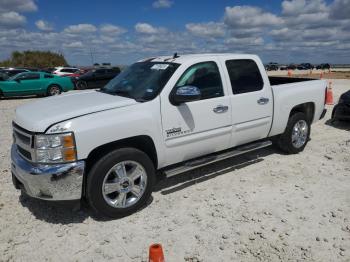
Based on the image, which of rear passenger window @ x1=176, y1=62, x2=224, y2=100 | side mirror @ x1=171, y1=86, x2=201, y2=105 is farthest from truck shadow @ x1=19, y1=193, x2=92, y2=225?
rear passenger window @ x1=176, y1=62, x2=224, y2=100

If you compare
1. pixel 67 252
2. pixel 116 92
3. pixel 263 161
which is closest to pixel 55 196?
pixel 67 252

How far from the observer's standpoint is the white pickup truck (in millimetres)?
3715

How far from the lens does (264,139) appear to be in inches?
241

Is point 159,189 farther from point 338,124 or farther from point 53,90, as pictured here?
point 53,90

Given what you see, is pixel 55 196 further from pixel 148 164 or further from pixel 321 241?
pixel 321 241

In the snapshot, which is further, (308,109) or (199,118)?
(308,109)

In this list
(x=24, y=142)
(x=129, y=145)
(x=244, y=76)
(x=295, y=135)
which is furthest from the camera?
(x=295, y=135)

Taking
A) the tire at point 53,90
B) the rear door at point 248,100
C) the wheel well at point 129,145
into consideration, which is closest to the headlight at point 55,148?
the wheel well at point 129,145

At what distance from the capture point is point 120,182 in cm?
408

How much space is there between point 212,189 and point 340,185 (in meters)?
1.94

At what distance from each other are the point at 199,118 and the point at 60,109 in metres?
1.81

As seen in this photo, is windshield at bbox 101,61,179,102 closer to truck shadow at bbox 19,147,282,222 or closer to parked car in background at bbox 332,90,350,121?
truck shadow at bbox 19,147,282,222

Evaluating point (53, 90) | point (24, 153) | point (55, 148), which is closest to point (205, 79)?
point (55, 148)

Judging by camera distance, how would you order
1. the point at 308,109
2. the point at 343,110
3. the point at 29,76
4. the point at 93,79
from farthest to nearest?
1. the point at 93,79
2. the point at 29,76
3. the point at 343,110
4. the point at 308,109
